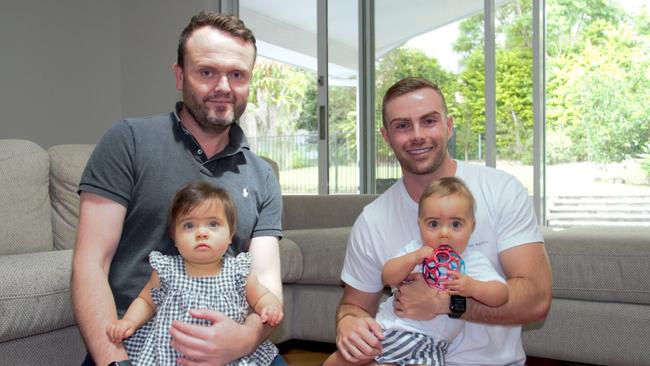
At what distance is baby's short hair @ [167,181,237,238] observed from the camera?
153 centimetres

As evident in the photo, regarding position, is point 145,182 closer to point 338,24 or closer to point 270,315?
point 270,315

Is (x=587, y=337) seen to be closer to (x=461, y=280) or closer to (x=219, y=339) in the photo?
(x=461, y=280)

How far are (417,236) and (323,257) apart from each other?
4.10 feet

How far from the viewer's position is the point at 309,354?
3.13 meters

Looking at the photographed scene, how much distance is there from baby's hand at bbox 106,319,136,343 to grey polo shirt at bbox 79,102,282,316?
0.56 feet

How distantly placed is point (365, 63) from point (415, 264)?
13.5 ft

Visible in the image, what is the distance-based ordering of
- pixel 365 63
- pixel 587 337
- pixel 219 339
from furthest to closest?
1. pixel 365 63
2. pixel 587 337
3. pixel 219 339

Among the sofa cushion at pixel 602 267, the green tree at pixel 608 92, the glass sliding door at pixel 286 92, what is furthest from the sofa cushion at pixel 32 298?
the glass sliding door at pixel 286 92

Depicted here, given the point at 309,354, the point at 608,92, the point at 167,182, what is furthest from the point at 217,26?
the point at 608,92

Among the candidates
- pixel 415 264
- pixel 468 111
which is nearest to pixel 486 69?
pixel 468 111

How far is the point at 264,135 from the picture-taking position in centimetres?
622

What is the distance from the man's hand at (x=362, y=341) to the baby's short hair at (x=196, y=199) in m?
0.40

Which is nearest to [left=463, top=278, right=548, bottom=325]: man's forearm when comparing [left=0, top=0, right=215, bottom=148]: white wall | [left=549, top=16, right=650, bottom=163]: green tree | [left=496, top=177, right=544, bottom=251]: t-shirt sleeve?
[left=496, top=177, right=544, bottom=251]: t-shirt sleeve

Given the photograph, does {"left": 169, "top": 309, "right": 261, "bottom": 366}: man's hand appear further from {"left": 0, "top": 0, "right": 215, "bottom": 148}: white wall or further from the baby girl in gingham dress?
{"left": 0, "top": 0, "right": 215, "bottom": 148}: white wall
